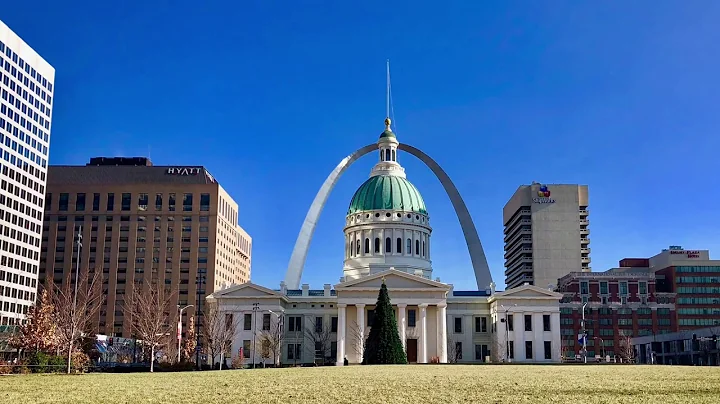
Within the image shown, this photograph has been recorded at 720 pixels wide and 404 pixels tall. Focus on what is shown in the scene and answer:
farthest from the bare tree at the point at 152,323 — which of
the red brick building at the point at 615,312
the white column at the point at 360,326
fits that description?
the red brick building at the point at 615,312

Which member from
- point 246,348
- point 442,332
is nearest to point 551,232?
point 442,332

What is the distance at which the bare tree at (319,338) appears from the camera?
116 m

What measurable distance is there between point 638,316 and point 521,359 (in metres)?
49.9

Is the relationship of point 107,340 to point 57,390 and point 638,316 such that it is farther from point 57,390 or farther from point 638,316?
point 638,316

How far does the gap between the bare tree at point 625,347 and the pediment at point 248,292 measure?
194 ft

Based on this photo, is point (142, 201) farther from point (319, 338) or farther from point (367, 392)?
point (367, 392)

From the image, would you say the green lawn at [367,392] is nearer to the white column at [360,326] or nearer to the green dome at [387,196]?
the white column at [360,326]

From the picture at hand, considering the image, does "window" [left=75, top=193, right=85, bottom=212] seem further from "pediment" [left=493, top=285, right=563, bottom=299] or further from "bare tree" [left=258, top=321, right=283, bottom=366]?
"pediment" [left=493, top=285, right=563, bottom=299]

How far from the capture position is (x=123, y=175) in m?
173

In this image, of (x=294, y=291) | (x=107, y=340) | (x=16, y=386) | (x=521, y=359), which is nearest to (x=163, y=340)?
(x=107, y=340)

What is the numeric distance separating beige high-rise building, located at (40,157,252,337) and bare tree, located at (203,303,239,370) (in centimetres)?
5135

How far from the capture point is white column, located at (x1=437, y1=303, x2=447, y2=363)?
109062 mm

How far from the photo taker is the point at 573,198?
196000 mm

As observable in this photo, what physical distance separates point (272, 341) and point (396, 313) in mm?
18131
